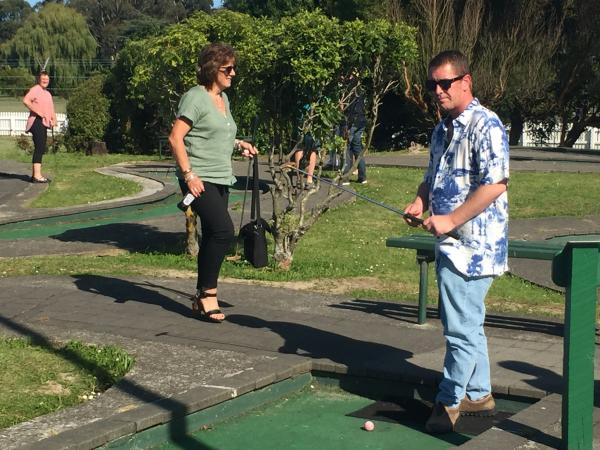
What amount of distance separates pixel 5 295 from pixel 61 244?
3155mm

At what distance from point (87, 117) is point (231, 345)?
21284mm

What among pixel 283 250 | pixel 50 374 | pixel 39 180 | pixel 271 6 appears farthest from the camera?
pixel 271 6

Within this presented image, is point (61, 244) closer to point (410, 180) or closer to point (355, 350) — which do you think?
point (355, 350)

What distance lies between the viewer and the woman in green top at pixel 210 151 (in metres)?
7.43

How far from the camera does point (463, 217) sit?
5059 mm

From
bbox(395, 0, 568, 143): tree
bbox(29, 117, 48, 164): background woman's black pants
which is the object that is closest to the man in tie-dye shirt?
bbox(29, 117, 48, 164): background woman's black pants

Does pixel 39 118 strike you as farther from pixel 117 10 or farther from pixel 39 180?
pixel 117 10

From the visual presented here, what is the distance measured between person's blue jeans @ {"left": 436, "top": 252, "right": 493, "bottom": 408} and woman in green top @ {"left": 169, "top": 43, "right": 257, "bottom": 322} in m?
2.55

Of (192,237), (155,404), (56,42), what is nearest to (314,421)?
(155,404)

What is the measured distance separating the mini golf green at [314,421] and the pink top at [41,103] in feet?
41.4

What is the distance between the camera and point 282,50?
9.32 m

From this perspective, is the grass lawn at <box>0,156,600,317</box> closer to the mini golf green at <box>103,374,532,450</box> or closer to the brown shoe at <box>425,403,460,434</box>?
the mini golf green at <box>103,374,532,450</box>

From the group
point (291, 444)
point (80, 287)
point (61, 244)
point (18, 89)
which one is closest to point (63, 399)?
point (291, 444)

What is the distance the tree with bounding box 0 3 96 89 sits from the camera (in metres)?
73.7
